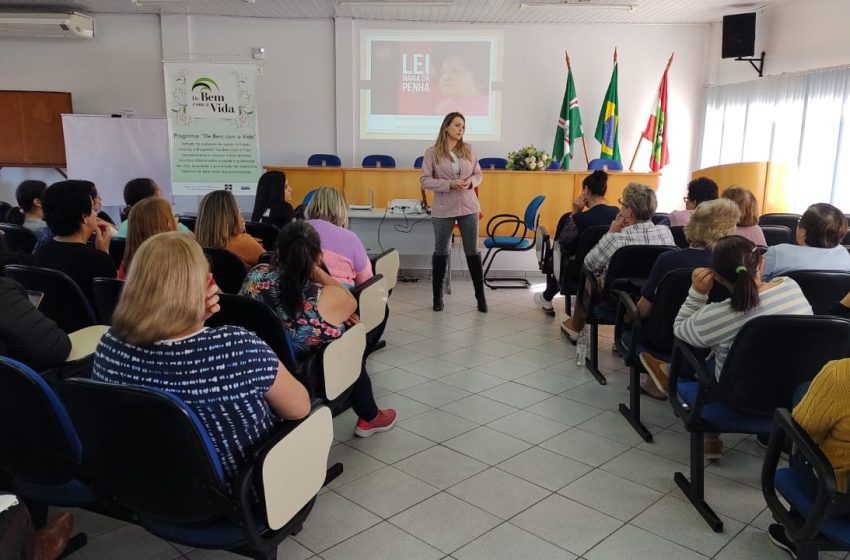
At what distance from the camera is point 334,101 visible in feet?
28.6

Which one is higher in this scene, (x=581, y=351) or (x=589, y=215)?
(x=589, y=215)

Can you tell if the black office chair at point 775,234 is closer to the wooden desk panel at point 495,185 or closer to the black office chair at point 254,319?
the wooden desk panel at point 495,185

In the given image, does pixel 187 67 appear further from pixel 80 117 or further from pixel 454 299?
pixel 454 299

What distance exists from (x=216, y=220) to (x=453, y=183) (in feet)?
7.81

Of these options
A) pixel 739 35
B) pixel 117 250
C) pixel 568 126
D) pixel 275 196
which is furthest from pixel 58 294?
pixel 739 35

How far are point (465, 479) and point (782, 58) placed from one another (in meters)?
6.62

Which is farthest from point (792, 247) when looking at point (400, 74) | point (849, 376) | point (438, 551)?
point (400, 74)

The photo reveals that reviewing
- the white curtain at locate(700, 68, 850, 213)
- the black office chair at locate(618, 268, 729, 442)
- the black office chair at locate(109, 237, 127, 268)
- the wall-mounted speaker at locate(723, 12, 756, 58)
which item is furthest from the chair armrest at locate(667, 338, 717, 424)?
the wall-mounted speaker at locate(723, 12, 756, 58)

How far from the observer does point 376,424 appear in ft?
10.3

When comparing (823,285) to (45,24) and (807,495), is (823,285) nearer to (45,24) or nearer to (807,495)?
(807,495)

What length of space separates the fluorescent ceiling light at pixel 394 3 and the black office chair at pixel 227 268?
519 cm

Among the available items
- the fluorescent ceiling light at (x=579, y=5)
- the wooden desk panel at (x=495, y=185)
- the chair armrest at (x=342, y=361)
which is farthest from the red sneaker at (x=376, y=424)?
the fluorescent ceiling light at (x=579, y=5)

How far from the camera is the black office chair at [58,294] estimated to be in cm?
263

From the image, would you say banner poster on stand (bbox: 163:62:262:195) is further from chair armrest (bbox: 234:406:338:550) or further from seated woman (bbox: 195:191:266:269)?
chair armrest (bbox: 234:406:338:550)
